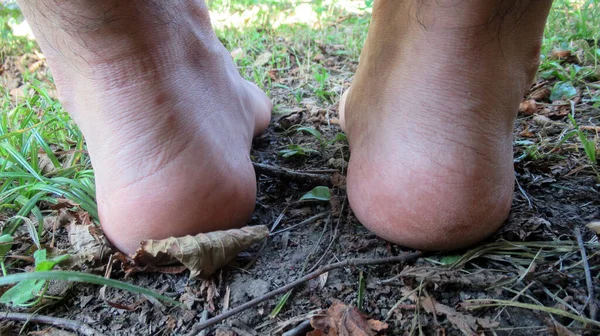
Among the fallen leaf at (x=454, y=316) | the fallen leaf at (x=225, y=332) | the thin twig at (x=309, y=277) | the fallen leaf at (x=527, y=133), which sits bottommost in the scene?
the fallen leaf at (x=225, y=332)

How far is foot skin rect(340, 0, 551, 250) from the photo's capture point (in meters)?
0.71

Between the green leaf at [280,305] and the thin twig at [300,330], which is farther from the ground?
the thin twig at [300,330]

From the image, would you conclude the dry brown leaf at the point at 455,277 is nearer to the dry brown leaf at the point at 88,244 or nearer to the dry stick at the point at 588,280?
the dry stick at the point at 588,280

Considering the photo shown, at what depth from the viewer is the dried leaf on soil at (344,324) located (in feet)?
2.02

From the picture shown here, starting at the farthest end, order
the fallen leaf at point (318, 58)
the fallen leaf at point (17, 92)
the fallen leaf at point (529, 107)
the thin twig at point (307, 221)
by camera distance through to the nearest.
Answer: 1. the fallen leaf at point (318, 58)
2. the fallen leaf at point (17, 92)
3. the fallen leaf at point (529, 107)
4. the thin twig at point (307, 221)

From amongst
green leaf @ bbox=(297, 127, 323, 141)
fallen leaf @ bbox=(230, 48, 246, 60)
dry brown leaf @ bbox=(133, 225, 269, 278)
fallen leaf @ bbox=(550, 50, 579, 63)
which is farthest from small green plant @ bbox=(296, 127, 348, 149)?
fallen leaf @ bbox=(550, 50, 579, 63)

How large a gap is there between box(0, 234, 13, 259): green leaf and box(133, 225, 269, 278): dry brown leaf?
0.27m

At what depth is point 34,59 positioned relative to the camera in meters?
2.17

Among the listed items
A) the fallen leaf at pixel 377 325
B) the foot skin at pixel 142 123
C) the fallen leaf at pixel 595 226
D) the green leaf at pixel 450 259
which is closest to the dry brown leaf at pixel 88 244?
the foot skin at pixel 142 123

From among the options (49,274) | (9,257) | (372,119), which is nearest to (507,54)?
(372,119)

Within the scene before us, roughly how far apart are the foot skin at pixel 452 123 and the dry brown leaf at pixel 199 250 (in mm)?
253

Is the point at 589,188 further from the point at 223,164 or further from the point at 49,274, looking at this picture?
the point at 49,274

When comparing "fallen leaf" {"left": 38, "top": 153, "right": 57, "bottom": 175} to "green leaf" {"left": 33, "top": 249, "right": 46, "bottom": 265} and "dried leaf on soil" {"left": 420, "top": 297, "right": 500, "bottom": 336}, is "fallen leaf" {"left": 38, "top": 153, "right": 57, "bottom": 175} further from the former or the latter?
"dried leaf on soil" {"left": 420, "top": 297, "right": 500, "bottom": 336}

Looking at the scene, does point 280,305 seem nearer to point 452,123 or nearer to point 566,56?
point 452,123
